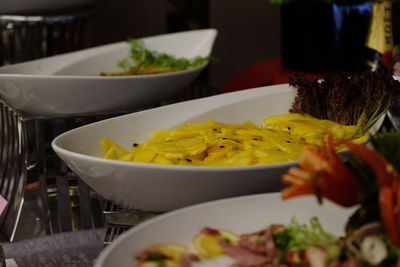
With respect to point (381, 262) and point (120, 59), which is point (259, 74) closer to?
point (120, 59)

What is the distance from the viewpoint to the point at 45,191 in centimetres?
121

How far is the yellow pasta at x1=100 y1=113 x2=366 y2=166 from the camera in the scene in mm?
940

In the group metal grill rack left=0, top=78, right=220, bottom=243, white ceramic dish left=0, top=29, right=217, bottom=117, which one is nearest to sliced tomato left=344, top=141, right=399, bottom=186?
metal grill rack left=0, top=78, right=220, bottom=243

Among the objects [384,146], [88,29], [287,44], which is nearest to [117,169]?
[384,146]

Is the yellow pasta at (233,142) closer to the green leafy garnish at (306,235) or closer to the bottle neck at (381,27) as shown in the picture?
the green leafy garnish at (306,235)

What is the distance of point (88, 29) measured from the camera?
8.28ft

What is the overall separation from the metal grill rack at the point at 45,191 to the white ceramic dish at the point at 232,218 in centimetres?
45

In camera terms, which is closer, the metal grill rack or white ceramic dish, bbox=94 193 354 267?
white ceramic dish, bbox=94 193 354 267

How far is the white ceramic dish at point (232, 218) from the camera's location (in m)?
0.69

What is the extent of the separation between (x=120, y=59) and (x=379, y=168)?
4.39ft

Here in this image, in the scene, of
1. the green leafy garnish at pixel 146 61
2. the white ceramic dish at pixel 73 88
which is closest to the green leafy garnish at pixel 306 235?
the white ceramic dish at pixel 73 88

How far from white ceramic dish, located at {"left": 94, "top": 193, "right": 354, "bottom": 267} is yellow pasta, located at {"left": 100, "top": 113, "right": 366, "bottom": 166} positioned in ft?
0.55

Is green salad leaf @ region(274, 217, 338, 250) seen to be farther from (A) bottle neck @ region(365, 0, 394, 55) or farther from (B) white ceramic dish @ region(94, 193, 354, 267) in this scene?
(A) bottle neck @ region(365, 0, 394, 55)

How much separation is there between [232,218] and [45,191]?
58 centimetres
